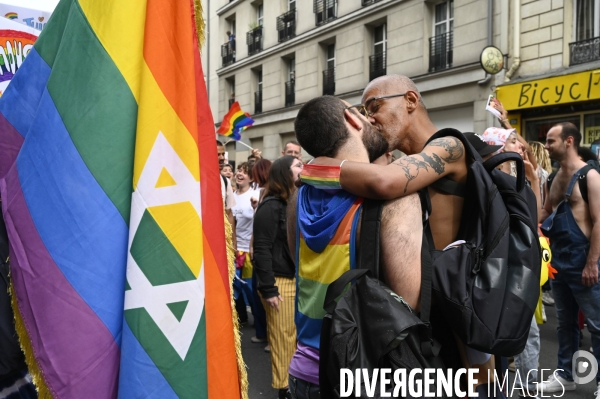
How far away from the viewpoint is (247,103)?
23.8 metres

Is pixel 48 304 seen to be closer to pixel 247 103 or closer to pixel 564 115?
pixel 564 115

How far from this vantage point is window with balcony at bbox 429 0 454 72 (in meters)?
14.1

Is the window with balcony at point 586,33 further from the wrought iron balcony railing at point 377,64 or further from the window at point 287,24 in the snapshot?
the window at point 287,24

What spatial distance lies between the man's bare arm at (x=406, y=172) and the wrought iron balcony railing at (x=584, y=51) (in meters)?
10.9

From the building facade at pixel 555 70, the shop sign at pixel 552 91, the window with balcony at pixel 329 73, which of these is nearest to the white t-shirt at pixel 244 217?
the shop sign at pixel 552 91

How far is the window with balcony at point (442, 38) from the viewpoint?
46.4ft

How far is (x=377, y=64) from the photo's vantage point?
16.7 m

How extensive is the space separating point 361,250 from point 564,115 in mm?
11474

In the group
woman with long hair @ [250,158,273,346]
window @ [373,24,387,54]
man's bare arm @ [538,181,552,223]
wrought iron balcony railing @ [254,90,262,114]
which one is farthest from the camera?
wrought iron balcony railing @ [254,90,262,114]

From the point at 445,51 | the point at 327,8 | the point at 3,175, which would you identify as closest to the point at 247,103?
the point at 327,8

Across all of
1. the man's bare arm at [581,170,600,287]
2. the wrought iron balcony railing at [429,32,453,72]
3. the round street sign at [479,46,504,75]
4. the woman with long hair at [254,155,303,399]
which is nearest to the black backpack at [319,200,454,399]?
the woman with long hair at [254,155,303,399]

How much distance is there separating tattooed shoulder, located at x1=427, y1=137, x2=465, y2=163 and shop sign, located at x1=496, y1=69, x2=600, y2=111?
10308 mm

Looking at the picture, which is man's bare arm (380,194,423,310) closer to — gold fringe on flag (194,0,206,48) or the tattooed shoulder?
the tattooed shoulder

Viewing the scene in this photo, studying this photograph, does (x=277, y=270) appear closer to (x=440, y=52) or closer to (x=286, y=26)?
(x=440, y=52)
